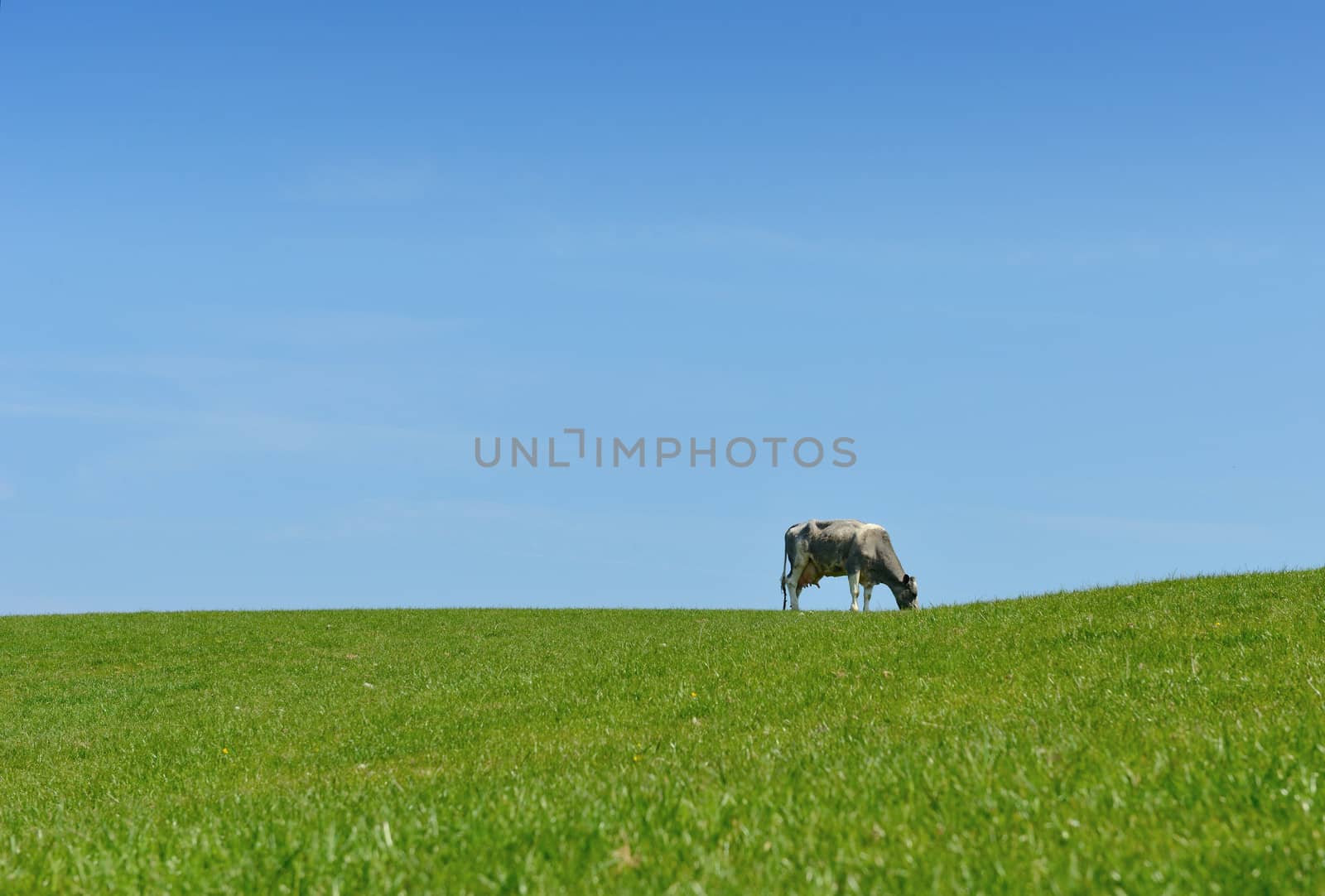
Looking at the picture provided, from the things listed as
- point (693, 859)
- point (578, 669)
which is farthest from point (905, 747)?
point (578, 669)

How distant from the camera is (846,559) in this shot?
146 feet

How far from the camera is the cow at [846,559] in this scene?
1715 inches

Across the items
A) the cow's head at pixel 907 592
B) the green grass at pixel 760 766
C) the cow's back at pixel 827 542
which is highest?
the cow's back at pixel 827 542

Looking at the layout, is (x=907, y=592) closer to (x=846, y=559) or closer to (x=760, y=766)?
(x=846, y=559)

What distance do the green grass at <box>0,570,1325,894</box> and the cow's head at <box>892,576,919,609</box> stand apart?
1921cm

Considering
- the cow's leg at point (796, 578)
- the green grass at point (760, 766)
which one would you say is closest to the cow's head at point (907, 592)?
the cow's leg at point (796, 578)

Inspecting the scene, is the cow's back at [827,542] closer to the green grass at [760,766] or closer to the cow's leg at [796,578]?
the cow's leg at [796,578]

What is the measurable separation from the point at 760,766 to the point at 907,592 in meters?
35.6

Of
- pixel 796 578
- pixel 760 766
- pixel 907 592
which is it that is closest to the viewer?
pixel 760 766

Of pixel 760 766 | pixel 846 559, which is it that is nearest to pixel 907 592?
pixel 846 559

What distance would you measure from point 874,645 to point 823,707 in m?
5.40

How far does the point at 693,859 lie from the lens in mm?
6219

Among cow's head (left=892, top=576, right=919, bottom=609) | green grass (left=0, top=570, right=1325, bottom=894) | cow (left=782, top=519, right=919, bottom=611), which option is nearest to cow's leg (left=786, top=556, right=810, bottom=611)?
cow (left=782, top=519, right=919, bottom=611)

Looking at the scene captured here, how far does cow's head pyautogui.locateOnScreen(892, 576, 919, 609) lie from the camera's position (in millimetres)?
43125
